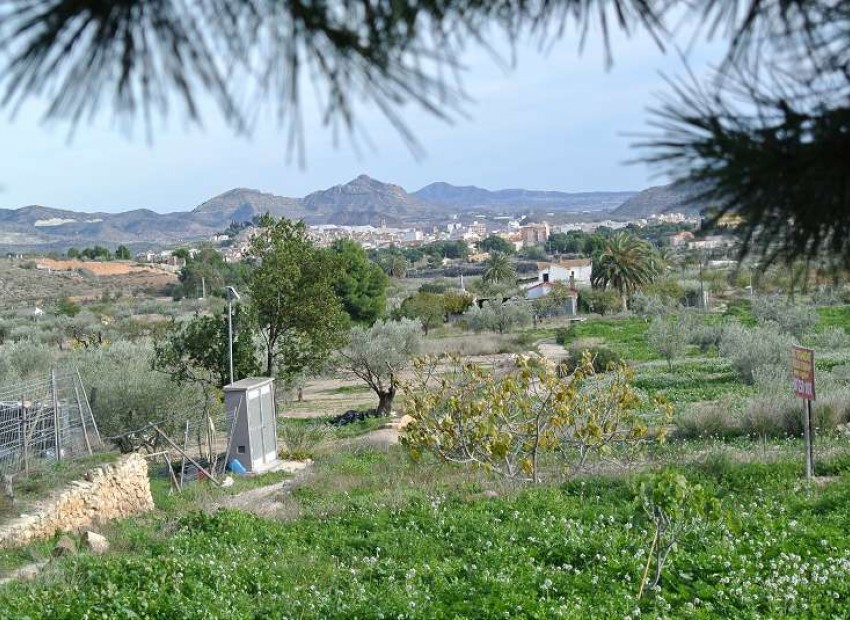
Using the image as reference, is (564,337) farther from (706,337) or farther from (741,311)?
(741,311)

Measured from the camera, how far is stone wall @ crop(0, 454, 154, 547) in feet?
31.2

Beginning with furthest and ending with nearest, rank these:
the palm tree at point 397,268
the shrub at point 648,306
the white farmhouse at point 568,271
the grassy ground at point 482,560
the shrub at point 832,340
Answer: the palm tree at point 397,268
the white farmhouse at point 568,271
the shrub at point 648,306
the shrub at point 832,340
the grassy ground at point 482,560

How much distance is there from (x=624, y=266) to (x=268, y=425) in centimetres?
3982

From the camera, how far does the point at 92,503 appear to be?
10930 mm

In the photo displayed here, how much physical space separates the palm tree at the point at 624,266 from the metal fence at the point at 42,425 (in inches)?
1618

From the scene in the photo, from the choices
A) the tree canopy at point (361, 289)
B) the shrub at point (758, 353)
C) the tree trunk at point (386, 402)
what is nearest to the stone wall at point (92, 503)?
the tree trunk at point (386, 402)

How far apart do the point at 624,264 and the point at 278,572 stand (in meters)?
47.5

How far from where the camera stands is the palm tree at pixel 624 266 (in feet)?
173

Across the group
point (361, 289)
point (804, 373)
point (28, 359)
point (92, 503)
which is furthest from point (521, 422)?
point (361, 289)

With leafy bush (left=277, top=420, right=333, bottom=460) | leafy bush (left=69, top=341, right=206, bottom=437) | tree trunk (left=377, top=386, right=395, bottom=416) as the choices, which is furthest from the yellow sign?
tree trunk (left=377, top=386, right=395, bottom=416)

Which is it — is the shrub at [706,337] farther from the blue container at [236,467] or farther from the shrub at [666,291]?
the blue container at [236,467]

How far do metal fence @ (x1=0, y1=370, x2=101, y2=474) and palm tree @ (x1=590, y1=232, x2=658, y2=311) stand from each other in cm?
4111

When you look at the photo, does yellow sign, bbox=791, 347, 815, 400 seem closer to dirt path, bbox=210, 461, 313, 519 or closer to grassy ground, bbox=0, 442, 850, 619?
grassy ground, bbox=0, 442, 850, 619

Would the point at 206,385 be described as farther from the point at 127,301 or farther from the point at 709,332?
the point at 127,301
